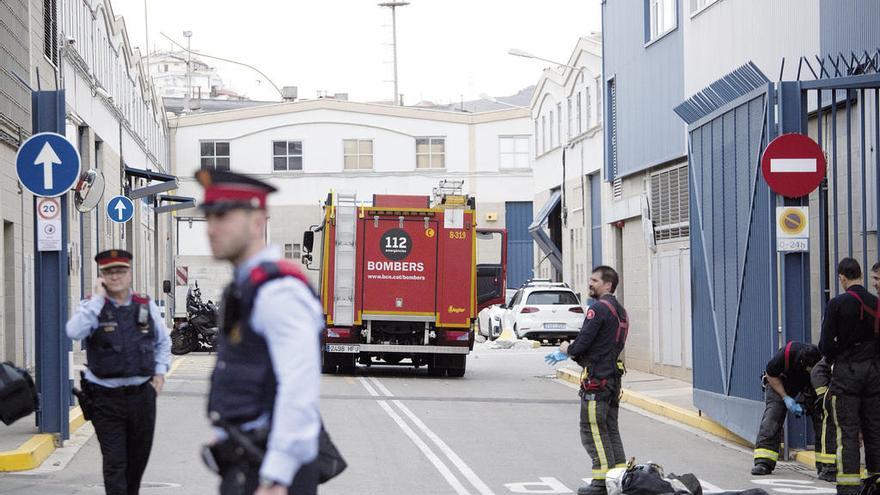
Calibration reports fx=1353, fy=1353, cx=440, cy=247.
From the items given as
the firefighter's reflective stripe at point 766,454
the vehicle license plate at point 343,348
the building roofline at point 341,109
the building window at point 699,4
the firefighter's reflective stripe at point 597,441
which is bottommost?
the firefighter's reflective stripe at point 766,454

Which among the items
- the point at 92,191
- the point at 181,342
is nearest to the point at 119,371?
the point at 92,191

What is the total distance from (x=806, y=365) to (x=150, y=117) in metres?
43.9

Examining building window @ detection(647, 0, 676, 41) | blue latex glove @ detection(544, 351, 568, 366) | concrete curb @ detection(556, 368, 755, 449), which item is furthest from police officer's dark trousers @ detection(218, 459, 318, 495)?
building window @ detection(647, 0, 676, 41)

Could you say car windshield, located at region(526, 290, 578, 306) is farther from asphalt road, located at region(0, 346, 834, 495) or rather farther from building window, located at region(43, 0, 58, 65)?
building window, located at region(43, 0, 58, 65)

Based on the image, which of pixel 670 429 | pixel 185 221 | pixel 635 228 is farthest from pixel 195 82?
pixel 670 429

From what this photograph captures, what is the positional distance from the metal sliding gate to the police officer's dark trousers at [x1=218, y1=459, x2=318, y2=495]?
8878mm

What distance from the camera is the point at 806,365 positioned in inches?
480

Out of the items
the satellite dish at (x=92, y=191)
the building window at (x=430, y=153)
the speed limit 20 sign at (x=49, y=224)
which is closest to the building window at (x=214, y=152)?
the building window at (x=430, y=153)

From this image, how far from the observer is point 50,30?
25.9 m

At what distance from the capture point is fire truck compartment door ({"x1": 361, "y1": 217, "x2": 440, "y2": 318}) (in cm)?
2417

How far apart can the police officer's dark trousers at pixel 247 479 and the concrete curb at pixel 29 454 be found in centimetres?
789

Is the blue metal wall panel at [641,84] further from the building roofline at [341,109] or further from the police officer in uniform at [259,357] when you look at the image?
the building roofline at [341,109]

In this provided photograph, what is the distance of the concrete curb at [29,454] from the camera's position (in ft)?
40.1

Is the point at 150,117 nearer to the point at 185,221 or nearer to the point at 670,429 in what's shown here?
the point at 185,221
